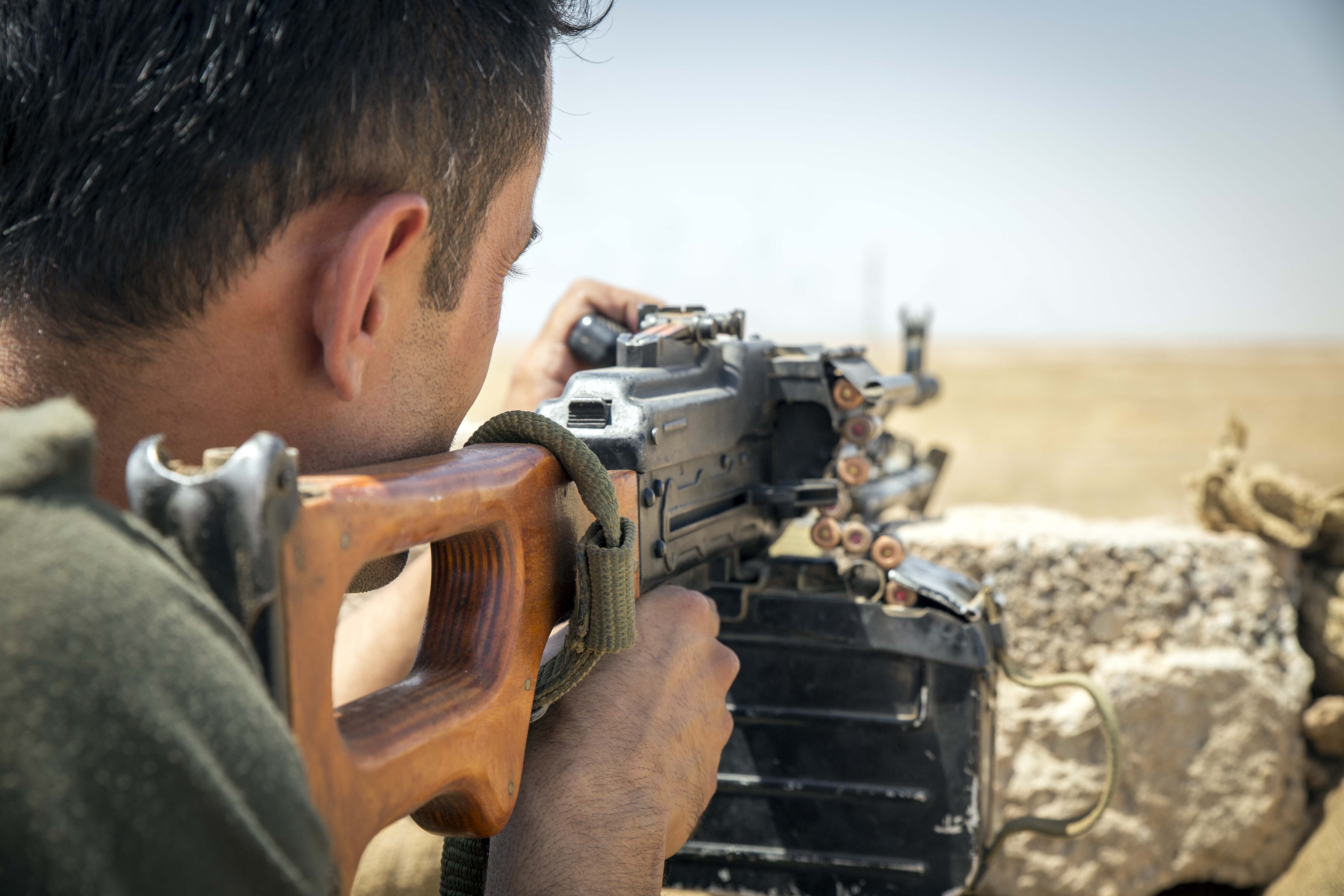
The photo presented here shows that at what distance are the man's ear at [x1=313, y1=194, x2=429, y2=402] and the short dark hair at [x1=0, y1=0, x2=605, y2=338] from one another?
47 millimetres

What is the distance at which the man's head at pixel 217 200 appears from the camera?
3.11 feet

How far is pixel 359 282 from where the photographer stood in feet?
3.28

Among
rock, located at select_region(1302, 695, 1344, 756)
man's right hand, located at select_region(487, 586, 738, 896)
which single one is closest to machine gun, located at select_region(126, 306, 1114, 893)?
man's right hand, located at select_region(487, 586, 738, 896)

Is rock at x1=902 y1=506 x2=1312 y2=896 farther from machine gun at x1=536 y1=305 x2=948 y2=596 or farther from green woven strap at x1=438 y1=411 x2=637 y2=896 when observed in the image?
green woven strap at x1=438 y1=411 x2=637 y2=896

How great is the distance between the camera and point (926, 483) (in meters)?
3.58

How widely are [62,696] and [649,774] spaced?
83 cm

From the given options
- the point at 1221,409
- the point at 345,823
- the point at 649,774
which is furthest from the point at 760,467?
the point at 1221,409

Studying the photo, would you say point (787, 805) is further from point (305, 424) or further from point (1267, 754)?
point (1267, 754)

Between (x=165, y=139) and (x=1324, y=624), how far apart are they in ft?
10.0

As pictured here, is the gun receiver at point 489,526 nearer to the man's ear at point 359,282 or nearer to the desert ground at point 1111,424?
the man's ear at point 359,282

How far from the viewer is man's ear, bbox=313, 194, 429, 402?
99 cm

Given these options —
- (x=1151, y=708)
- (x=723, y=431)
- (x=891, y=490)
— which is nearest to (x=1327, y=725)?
(x=1151, y=708)

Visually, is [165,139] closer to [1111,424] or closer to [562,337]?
[562,337]

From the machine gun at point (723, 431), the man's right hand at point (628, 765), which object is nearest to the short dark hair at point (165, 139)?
the machine gun at point (723, 431)
